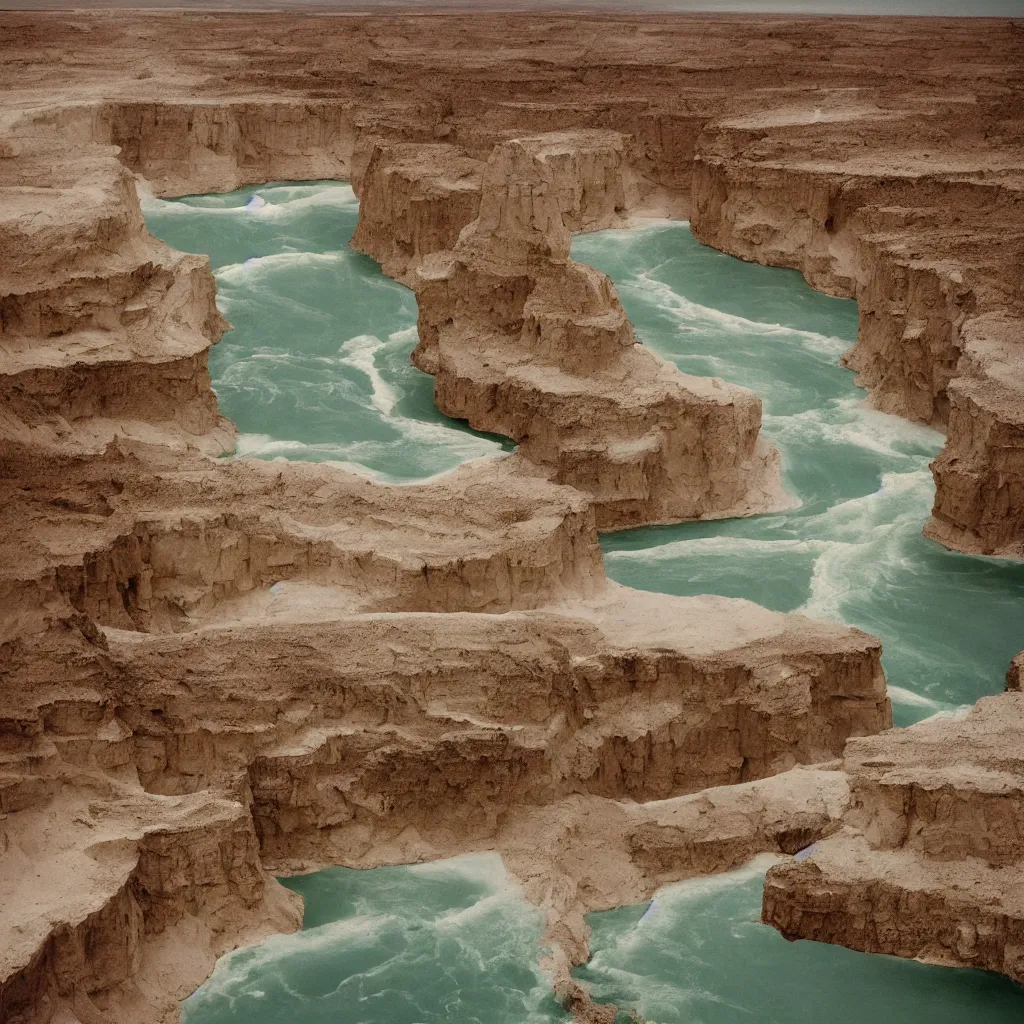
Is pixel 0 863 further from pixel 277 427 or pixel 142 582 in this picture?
pixel 277 427

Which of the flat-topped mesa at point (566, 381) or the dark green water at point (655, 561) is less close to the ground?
the flat-topped mesa at point (566, 381)

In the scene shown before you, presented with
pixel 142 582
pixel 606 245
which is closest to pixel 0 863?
pixel 142 582

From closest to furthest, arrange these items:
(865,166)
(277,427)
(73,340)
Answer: (73,340) → (277,427) → (865,166)

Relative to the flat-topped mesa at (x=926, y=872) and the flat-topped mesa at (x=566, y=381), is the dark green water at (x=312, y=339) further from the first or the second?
the flat-topped mesa at (x=926, y=872)

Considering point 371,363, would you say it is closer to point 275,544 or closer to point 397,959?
point 275,544

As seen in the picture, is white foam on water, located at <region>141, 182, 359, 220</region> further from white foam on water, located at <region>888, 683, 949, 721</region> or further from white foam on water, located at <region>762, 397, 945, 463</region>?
white foam on water, located at <region>888, 683, 949, 721</region>

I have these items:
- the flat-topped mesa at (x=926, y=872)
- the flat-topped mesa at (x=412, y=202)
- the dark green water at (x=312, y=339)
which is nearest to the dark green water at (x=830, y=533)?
the flat-topped mesa at (x=412, y=202)
